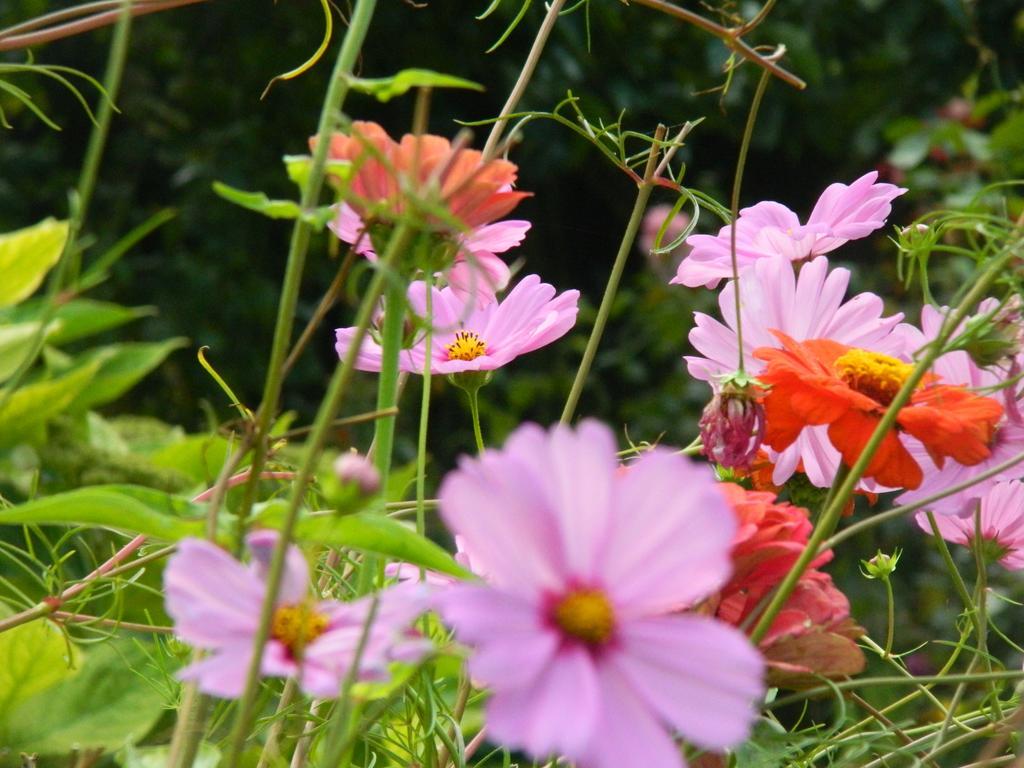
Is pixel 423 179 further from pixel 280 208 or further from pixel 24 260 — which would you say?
pixel 24 260

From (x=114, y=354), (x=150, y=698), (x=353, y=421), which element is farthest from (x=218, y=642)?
(x=114, y=354)

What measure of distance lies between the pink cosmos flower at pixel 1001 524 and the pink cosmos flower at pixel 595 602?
0.19m

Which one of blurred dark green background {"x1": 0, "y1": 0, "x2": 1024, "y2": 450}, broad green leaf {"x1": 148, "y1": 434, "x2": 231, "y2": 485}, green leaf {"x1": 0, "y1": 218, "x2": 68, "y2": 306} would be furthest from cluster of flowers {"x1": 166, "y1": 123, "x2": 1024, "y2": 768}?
blurred dark green background {"x1": 0, "y1": 0, "x2": 1024, "y2": 450}

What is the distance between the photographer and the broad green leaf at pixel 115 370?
1.16 meters

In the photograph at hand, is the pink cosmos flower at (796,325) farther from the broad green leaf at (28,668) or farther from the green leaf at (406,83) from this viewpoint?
the broad green leaf at (28,668)

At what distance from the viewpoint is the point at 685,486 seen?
0.47 feet

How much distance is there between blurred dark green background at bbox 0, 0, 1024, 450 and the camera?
1691mm

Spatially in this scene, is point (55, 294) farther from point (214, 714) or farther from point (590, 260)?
point (590, 260)

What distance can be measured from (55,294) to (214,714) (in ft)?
0.55

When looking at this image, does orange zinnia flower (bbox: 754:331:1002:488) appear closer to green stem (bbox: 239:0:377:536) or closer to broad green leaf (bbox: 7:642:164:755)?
green stem (bbox: 239:0:377:536)

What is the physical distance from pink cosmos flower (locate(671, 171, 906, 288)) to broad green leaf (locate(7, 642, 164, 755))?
395 mm

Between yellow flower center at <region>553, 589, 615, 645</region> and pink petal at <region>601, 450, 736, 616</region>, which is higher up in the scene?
pink petal at <region>601, 450, 736, 616</region>

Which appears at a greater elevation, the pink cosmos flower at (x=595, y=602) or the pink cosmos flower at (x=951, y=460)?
the pink cosmos flower at (x=595, y=602)

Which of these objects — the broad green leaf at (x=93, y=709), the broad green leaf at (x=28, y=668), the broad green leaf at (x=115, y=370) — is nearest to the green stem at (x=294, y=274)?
the broad green leaf at (x=28, y=668)
